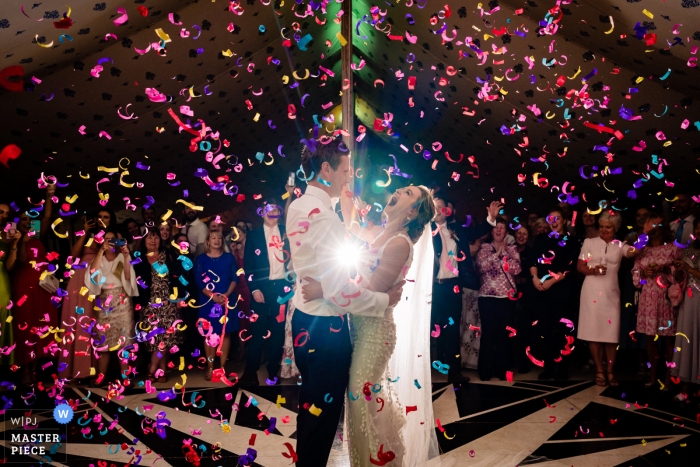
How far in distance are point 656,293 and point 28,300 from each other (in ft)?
16.4

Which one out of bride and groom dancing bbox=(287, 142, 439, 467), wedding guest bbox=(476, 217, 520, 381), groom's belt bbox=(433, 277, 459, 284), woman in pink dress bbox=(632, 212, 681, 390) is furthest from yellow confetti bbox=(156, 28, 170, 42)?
woman in pink dress bbox=(632, 212, 681, 390)

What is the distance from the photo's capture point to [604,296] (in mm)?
3736

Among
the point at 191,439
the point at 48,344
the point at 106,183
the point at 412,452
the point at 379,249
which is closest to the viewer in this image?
the point at 379,249

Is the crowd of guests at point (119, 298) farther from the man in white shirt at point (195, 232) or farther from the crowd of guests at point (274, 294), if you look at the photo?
the man in white shirt at point (195, 232)

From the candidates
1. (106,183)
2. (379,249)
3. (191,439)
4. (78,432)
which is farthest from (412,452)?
(106,183)

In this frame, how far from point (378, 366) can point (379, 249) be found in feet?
1.57

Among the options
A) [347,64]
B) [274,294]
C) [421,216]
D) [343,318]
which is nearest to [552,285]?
[274,294]

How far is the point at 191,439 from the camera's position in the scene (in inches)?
103

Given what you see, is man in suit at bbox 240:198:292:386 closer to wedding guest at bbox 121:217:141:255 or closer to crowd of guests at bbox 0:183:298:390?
crowd of guests at bbox 0:183:298:390

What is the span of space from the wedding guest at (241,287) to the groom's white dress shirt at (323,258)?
2.39 metres

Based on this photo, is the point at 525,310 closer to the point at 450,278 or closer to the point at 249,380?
the point at 450,278

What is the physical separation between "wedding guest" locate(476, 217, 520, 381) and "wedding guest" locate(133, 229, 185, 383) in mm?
2645

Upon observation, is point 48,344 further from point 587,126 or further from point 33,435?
point 587,126

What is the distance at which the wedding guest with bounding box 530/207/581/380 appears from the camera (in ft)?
13.0
